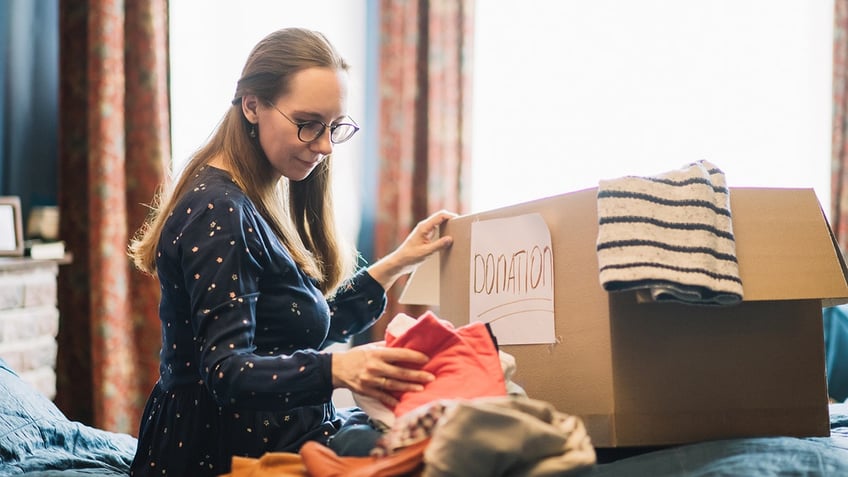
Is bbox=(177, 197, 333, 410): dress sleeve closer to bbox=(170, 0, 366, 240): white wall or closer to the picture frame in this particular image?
the picture frame

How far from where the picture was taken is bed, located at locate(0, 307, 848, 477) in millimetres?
1003

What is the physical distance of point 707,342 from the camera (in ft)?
3.80

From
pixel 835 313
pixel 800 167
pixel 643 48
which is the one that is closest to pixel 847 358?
pixel 835 313

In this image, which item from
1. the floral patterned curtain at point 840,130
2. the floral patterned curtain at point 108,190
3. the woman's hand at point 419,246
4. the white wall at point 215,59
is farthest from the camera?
the floral patterned curtain at point 840,130

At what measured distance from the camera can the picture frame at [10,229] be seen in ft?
8.57

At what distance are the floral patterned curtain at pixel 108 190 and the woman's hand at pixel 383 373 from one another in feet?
6.98

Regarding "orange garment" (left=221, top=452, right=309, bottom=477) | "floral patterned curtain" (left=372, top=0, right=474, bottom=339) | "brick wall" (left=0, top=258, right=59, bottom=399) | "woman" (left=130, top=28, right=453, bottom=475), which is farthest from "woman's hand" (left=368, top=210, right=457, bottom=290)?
"floral patterned curtain" (left=372, top=0, right=474, bottom=339)

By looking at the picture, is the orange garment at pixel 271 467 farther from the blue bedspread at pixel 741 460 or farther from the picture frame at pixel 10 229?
the picture frame at pixel 10 229

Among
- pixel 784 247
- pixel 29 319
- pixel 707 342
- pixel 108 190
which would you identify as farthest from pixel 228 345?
pixel 108 190

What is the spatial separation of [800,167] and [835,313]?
111 centimetres

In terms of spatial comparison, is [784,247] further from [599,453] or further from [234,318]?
[234,318]

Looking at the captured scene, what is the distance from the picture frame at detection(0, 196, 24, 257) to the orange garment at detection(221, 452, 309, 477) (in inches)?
76.9

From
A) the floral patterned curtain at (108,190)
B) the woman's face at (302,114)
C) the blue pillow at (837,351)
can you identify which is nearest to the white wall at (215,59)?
the floral patterned curtain at (108,190)

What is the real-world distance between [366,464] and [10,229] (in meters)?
2.16
